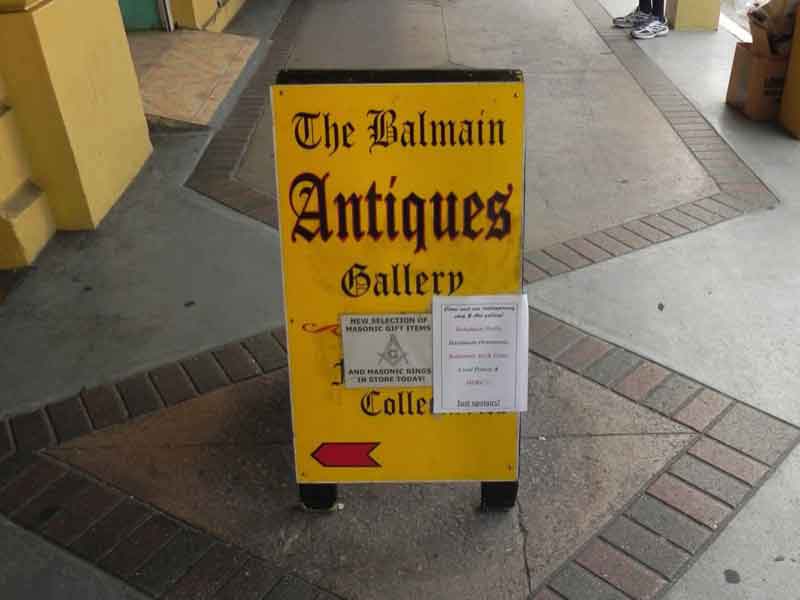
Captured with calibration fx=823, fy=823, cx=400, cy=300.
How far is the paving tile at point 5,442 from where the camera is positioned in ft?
A: 9.59

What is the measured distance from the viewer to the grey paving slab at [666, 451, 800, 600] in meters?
2.35

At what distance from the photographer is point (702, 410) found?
3.01 m

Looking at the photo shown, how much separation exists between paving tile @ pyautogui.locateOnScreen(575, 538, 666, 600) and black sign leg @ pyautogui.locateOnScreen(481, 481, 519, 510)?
0.27 meters

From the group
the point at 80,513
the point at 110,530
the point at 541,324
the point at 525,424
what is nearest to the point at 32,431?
the point at 80,513

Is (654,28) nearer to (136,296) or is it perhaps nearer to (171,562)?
(136,296)

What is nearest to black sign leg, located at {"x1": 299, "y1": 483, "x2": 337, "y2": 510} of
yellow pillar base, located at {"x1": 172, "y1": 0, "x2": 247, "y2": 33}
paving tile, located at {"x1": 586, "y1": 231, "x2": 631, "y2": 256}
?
paving tile, located at {"x1": 586, "y1": 231, "x2": 631, "y2": 256}

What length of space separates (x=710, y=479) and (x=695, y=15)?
20.0 ft

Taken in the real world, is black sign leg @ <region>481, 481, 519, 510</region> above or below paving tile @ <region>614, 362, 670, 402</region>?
above

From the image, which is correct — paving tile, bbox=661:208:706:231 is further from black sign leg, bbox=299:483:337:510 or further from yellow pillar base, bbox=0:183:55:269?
yellow pillar base, bbox=0:183:55:269

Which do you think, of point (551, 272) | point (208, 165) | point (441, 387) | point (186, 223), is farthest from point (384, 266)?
point (208, 165)

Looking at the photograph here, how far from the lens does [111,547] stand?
100 inches

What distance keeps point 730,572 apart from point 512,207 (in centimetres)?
125

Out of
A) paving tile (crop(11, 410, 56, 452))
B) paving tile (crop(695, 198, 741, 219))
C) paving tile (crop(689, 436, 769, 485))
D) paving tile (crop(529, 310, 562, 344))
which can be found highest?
paving tile (crop(11, 410, 56, 452))

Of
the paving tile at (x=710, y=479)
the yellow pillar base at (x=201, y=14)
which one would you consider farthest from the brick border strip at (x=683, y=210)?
the yellow pillar base at (x=201, y=14)
